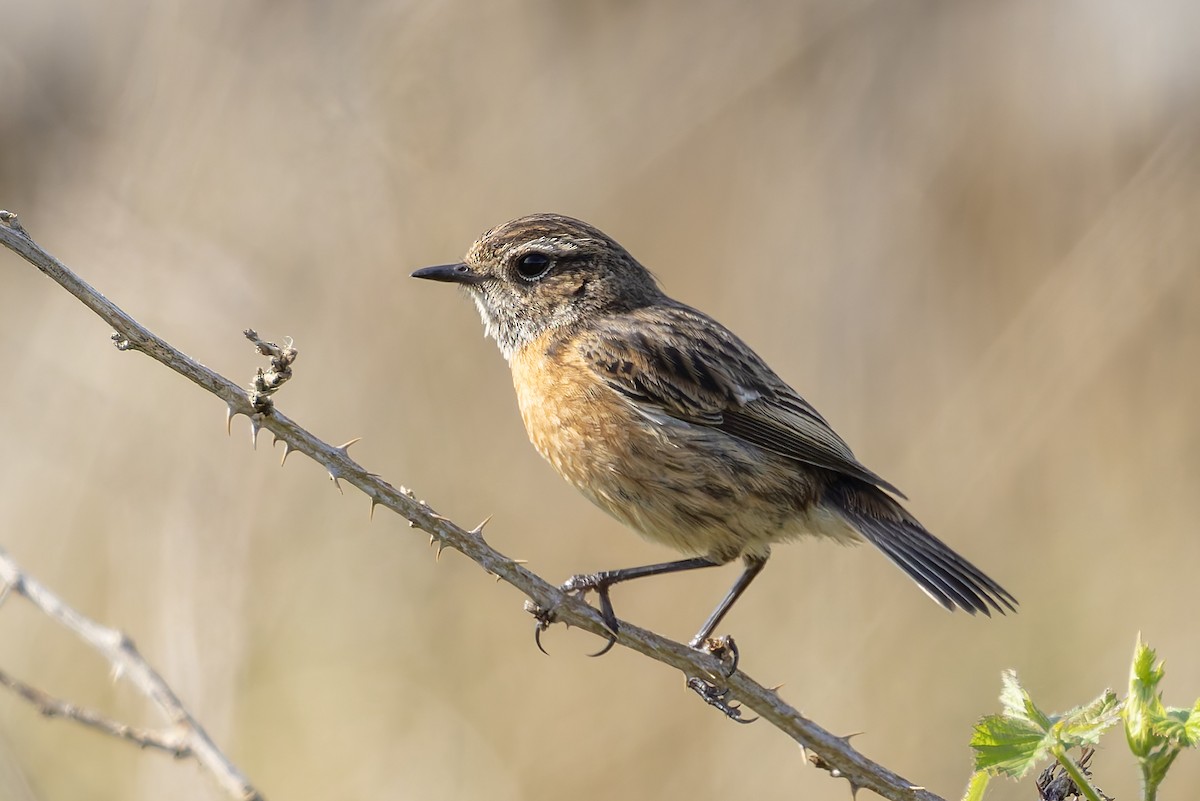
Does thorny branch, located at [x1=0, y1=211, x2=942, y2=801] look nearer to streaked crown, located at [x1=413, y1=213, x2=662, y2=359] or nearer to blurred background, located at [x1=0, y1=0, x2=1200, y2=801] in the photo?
streaked crown, located at [x1=413, y1=213, x2=662, y2=359]

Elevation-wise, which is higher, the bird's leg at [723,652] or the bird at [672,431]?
the bird at [672,431]

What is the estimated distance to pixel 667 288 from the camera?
23.1ft

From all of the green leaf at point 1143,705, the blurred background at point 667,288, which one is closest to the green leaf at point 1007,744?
the green leaf at point 1143,705

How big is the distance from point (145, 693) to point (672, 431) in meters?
2.09

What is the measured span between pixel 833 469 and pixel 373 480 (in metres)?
2.09

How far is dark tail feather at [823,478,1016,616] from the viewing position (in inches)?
155

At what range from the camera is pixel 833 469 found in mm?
4172

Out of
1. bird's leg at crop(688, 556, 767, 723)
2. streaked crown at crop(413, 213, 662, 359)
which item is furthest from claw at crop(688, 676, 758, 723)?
streaked crown at crop(413, 213, 662, 359)

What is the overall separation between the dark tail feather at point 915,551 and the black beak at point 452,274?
5.35 ft

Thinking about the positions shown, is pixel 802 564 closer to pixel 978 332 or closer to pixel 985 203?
pixel 978 332

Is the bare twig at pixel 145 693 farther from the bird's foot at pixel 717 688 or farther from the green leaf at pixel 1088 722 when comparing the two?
the bird's foot at pixel 717 688

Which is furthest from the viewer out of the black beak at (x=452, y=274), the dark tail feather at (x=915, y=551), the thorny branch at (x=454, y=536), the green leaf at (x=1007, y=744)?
the black beak at (x=452, y=274)

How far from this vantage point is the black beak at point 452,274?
455 cm

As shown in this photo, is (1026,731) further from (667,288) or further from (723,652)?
(667,288)
